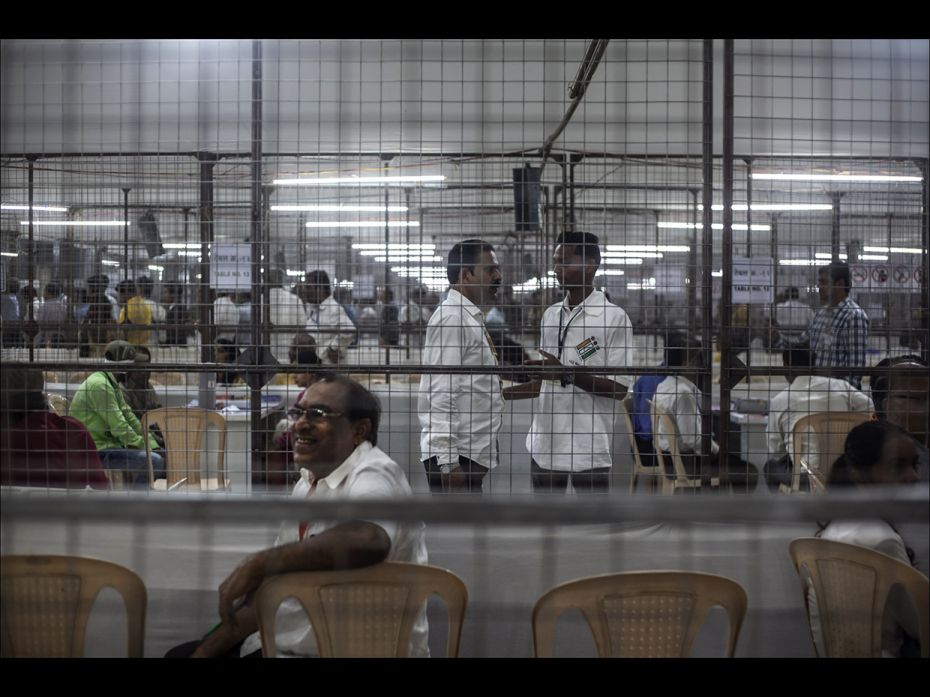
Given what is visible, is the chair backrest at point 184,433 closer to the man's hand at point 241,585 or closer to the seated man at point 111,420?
the seated man at point 111,420

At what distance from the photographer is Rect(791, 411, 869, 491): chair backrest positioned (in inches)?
137

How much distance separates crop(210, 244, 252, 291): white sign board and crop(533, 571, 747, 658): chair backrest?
2609mm

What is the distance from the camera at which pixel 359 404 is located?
2443 mm

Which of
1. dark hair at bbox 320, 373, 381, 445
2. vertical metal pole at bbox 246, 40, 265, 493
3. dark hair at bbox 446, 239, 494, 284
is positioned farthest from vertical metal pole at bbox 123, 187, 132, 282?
dark hair at bbox 320, 373, 381, 445

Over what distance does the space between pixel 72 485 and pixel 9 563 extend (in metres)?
2.18

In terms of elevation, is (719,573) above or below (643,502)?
below

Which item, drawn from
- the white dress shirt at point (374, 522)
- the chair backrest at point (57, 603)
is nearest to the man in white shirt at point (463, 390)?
the white dress shirt at point (374, 522)

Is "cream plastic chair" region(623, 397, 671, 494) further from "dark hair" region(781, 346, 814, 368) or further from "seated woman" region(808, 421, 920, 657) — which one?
"seated woman" region(808, 421, 920, 657)

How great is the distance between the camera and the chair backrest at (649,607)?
5.44 feet
